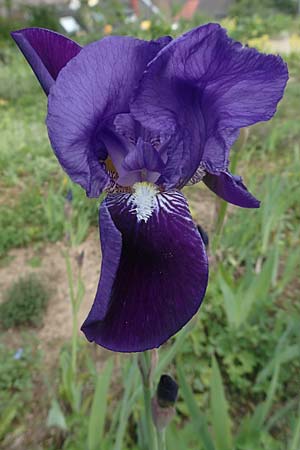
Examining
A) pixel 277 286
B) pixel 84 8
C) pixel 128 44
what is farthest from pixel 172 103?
pixel 84 8

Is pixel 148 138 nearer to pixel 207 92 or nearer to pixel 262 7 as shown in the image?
pixel 207 92

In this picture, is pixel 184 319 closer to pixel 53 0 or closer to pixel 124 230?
pixel 124 230

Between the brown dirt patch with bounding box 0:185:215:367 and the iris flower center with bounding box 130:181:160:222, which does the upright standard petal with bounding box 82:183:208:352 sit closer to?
the iris flower center with bounding box 130:181:160:222

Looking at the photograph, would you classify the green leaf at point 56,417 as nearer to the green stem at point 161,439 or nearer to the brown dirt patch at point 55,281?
the brown dirt patch at point 55,281

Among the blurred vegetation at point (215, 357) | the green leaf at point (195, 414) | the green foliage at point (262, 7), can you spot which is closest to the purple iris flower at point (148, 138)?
the blurred vegetation at point (215, 357)

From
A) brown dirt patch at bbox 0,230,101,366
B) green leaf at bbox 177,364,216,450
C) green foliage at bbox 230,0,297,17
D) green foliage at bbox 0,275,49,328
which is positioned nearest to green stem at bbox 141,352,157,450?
green leaf at bbox 177,364,216,450
